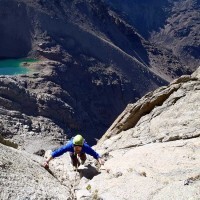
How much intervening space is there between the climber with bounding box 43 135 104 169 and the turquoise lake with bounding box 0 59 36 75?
67.0 metres

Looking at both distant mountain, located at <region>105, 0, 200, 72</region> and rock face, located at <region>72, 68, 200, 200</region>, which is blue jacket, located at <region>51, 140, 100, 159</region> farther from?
distant mountain, located at <region>105, 0, 200, 72</region>

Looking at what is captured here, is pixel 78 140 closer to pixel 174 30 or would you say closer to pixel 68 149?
pixel 68 149

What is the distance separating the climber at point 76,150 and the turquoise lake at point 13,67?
67.0 m

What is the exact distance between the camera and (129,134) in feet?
57.4

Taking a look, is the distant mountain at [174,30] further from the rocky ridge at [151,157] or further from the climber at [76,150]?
the climber at [76,150]

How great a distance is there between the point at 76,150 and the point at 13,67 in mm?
73001

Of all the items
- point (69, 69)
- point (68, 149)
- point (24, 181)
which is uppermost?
point (24, 181)

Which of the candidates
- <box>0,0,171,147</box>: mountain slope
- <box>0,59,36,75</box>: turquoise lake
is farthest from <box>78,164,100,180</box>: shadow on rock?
<box>0,59,36,75</box>: turquoise lake

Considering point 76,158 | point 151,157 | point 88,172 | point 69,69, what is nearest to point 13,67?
point 69,69

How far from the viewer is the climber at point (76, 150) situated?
1150 centimetres

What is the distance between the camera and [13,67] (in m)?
82.4

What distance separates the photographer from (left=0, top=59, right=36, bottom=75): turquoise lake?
78.5m

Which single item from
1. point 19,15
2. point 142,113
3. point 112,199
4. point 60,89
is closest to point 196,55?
point 19,15

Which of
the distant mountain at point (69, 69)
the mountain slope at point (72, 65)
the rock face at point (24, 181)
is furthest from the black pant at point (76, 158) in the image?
the mountain slope at point (72, 65)
